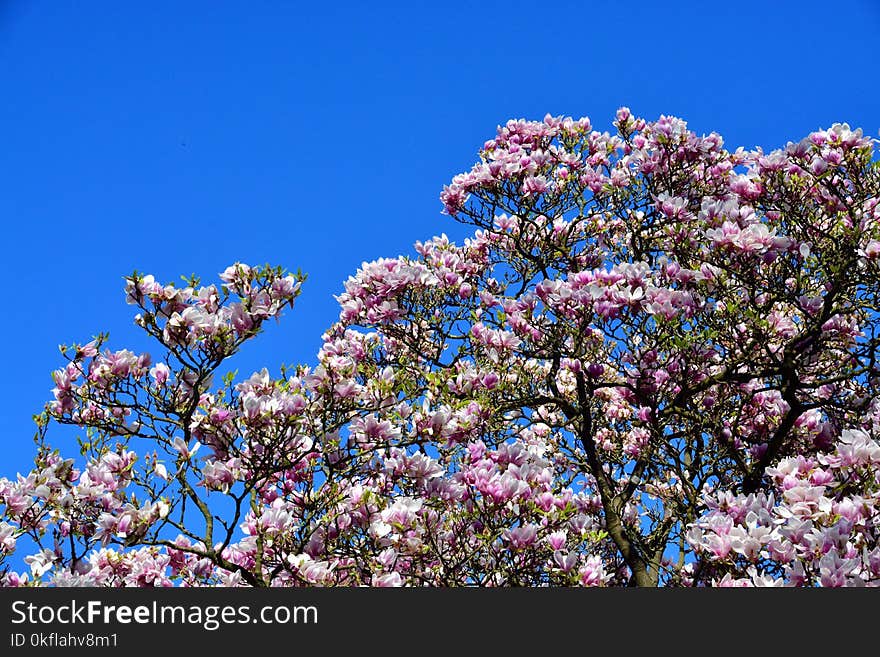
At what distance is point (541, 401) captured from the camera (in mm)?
8555

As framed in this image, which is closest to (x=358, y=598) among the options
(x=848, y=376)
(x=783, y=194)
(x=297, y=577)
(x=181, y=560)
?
(x=297, y=577)

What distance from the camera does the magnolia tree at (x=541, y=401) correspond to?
222 inches

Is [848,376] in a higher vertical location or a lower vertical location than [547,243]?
lower

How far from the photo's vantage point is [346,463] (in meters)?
6.21

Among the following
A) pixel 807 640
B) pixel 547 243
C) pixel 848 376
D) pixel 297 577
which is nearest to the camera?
pixel 807 640

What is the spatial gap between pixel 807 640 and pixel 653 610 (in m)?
0.84

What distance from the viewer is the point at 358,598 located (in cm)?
490

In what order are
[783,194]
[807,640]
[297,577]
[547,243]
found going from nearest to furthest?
[807,640]
[297,577]
[783,194]
[547,243]

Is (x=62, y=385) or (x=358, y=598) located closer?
(x=358, y=598)

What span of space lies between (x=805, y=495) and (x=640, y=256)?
15.7 feet

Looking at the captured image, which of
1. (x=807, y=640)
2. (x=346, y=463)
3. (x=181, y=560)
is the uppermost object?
(x=346, y=463)

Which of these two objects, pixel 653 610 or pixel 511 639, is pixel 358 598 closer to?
pixel 511 639

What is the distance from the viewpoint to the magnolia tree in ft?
18.5

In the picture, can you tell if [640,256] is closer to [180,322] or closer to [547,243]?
[547,243]
